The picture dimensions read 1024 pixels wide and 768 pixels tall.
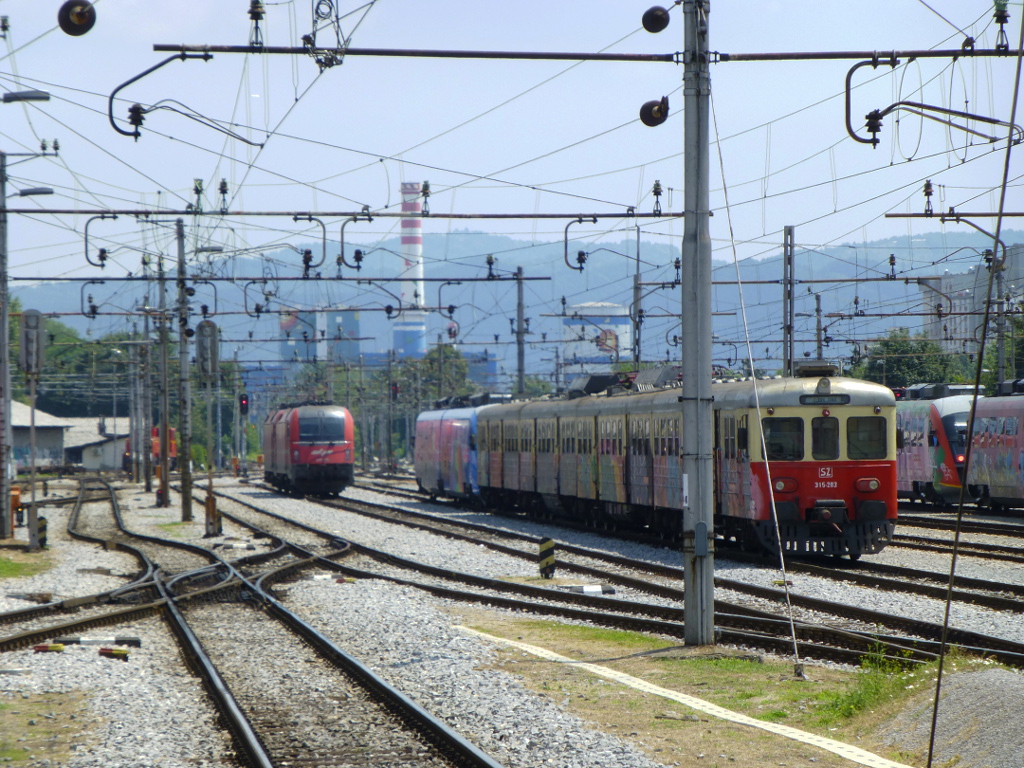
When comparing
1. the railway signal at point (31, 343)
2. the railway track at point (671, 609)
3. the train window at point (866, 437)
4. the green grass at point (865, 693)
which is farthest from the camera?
the railway signal at point (31, 343)

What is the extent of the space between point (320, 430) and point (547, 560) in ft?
88.5

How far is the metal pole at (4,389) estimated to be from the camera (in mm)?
27594

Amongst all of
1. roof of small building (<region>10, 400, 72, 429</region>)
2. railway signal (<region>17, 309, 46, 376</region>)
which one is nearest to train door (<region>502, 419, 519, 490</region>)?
railway signal (<region>17, 309, 46, 376</region>)

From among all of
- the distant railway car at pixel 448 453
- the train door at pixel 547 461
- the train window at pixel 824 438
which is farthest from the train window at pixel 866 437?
the distant railway car at pixel 448 453

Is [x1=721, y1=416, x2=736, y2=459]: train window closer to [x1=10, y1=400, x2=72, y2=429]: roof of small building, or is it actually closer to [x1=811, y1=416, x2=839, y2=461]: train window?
[x1=811, y1=416, x2=839, y2=461]: train window

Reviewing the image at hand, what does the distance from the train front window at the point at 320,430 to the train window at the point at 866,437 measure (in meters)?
27.8

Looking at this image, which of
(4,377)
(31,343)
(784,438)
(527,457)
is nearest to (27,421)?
(4,377)

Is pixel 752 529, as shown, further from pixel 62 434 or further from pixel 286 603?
pixel 62 434

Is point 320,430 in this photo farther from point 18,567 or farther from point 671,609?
point 671,609

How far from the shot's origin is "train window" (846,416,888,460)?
19.8m

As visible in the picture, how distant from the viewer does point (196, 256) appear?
34.8 m

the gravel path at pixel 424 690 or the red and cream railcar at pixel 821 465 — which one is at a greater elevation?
the red and cream railcar at pixel 821 465

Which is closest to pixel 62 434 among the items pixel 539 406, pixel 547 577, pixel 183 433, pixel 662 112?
pixel 183 433

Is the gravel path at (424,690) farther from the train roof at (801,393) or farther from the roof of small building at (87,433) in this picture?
the roof of small building at (87,433)
